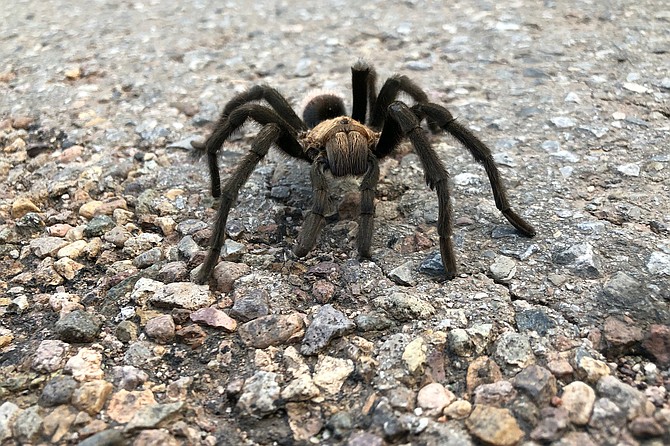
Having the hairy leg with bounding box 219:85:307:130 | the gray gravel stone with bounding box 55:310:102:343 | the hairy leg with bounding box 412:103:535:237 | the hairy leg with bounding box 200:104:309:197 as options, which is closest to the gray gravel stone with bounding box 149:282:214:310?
the gray gravel stone with bounding box 55:310:102:343

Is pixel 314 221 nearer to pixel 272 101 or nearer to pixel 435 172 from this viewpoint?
pixel 435 172

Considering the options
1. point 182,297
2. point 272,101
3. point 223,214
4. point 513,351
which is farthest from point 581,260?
point 272,101

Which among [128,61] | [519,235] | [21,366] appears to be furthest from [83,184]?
[519,235]

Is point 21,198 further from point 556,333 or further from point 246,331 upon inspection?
point 556,333

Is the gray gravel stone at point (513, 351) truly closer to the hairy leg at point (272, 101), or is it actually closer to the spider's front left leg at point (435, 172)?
the spider's front left leg at point (435, 172)

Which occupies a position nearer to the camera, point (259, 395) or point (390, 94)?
point (259, 395)

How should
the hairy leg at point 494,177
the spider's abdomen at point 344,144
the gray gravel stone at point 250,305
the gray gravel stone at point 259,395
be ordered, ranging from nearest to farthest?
the gray gravel stone at point 259,395
the gray gravel stone at point 250,305
the hairy leg at point 494,177
the spider's abdomen at point 344,144

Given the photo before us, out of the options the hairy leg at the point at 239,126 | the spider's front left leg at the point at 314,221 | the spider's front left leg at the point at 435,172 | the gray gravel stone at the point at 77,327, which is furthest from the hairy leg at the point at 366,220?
the gray gravel stone at the point at 77,327
